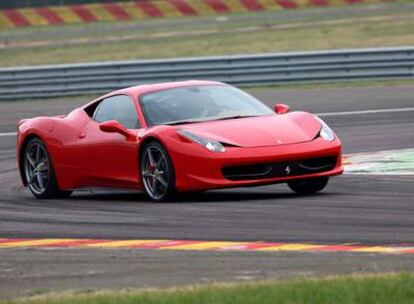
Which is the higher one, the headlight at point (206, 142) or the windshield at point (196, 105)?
the windshield at point (196, 105)

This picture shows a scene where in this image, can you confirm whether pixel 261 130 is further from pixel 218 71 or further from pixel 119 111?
pixel 218 71

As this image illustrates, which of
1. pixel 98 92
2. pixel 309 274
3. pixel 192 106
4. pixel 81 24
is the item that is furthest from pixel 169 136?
pixel 81 24

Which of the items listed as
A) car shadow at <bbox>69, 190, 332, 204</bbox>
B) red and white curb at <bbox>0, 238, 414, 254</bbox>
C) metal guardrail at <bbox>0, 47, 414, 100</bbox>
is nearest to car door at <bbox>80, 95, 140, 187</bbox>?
car shadow at <bbox>69, 190, 332, 204</bbox>

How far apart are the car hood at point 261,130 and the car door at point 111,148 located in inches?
28.5

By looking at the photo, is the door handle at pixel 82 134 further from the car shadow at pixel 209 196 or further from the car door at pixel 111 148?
the car shadow at pixel 209 196

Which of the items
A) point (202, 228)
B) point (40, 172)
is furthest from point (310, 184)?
point (40, 172)

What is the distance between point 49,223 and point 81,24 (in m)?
38.8

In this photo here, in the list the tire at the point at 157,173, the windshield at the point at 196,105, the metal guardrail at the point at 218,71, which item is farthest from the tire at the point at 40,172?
the metal guardrail at the point at 218,71

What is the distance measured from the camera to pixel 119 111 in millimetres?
13984

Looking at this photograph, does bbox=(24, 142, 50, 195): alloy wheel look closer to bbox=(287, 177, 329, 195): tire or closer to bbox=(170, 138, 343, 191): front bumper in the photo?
bbox=(170, 138, 343, 191): front bumper

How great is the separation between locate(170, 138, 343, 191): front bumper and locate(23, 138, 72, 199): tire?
2279 mm

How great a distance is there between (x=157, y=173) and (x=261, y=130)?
1.04 meters

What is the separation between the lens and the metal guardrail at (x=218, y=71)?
26.9m

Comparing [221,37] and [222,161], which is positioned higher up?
[222,161]
